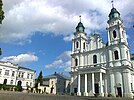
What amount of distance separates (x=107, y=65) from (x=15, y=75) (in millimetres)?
33739

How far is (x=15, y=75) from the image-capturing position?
184 feet

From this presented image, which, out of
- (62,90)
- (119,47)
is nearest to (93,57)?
(119,47)

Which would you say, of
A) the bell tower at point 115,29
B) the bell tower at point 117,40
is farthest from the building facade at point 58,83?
the bell tower at point 115,29

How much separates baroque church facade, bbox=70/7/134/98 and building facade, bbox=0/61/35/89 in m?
20.8

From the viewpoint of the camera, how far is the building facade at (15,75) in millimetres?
52641

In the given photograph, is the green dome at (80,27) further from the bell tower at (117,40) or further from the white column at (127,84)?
the white column at (127,84)

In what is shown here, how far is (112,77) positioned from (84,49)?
14773 mm

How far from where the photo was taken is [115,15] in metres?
46.4

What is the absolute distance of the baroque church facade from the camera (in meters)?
39.6

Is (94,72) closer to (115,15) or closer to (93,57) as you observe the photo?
(93,57)

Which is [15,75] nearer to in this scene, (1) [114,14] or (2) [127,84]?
(2) [127,84]

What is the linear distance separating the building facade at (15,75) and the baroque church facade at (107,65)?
20826 mm

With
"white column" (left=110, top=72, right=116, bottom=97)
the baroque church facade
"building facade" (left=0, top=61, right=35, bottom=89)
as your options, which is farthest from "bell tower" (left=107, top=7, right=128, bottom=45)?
"building facade" (left=0, top=61, right=35, bottom=89)

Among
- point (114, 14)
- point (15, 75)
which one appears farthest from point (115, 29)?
point (15, 75)
